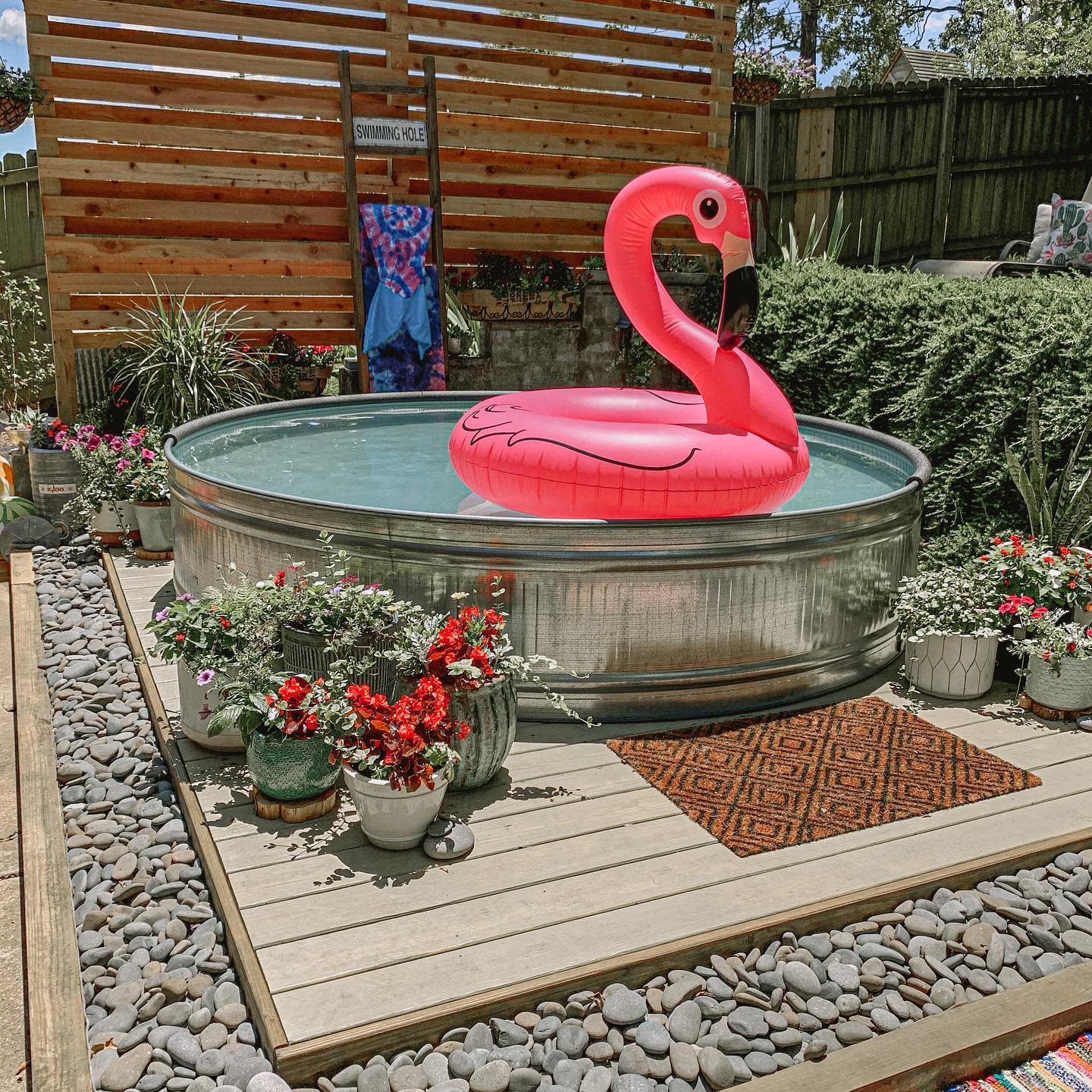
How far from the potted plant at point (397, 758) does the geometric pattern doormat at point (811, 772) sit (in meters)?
0.79

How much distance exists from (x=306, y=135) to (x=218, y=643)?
5.98 metres

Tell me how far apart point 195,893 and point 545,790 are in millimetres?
1060

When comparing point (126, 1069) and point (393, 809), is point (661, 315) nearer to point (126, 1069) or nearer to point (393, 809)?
point (393, 809)

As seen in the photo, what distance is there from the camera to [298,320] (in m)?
8.17

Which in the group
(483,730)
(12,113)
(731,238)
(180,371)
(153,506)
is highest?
(12,113)

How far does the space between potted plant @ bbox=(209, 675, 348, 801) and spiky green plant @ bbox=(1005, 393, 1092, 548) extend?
297 centimetres

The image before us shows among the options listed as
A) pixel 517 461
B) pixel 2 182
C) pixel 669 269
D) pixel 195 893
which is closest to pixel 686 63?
pixel 669 269

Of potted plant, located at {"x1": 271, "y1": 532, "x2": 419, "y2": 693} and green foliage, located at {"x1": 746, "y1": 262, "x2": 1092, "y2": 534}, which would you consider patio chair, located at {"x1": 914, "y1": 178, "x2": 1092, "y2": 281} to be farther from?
potted plant, located at {"x1": 271, "y1": 532, "x2": 419, "y2": 693}

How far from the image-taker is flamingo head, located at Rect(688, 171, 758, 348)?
4.14m

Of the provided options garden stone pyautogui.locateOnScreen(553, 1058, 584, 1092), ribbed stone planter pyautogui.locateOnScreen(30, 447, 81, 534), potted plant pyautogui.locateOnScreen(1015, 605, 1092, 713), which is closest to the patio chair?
potted plant pyautogui.locateOnScreen(1015, 605, 1092, 713)

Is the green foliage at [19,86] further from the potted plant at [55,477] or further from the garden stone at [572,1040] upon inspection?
the garden stone at [572,1040]

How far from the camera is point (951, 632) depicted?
3.88m

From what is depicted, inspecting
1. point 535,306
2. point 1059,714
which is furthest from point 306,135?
point 1059,714

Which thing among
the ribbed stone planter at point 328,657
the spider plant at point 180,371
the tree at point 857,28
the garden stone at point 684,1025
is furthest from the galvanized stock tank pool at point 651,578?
the tree at point 857,28
